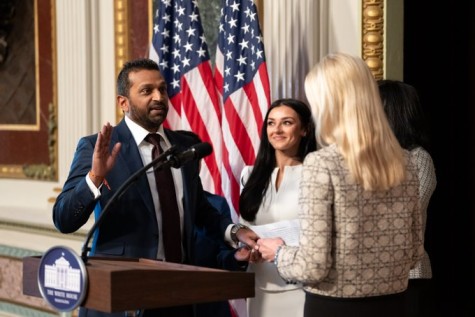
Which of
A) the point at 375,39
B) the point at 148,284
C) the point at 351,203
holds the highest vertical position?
the point at 375,39

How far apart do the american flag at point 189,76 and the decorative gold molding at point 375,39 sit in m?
0.87

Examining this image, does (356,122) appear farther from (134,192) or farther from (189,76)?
(189,76)

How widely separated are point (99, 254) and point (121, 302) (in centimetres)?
86

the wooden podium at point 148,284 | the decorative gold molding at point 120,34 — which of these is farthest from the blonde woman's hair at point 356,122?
the decorative gold molding at point 120,34

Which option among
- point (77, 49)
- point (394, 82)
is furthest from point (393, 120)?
point (77, 49)

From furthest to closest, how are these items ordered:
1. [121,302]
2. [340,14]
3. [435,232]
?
[435,232], [340,14], [121,302]

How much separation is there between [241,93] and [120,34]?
1.75 metres

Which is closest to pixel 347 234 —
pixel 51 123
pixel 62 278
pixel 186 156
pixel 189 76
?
pixel 186 156

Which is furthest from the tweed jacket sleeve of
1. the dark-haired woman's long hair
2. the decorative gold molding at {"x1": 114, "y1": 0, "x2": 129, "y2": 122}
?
the decorative gold molding at {"x1": 114, "y1": 0, "x2": 129, "y2": 122}

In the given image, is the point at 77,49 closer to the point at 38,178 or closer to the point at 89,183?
the point at 38,178

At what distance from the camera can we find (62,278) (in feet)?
9.05

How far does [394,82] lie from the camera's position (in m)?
4.00

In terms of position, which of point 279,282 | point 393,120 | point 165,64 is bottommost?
point 279,282

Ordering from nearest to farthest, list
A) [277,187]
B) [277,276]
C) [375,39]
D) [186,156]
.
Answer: [186,156] → [277,276] → [277,187] → [375,39]
